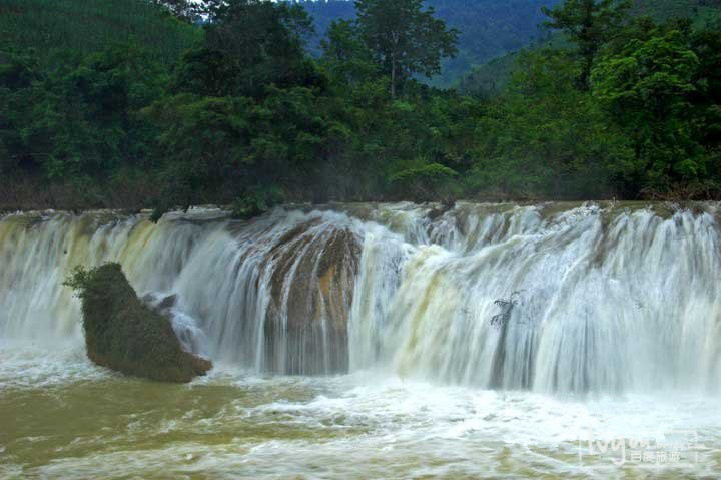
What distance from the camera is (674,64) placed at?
50.2ft

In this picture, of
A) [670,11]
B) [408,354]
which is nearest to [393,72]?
[408,354]

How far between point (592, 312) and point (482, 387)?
193cm

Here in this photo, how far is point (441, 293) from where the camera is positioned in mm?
12445

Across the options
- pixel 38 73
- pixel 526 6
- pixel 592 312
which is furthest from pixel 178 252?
pixel 526 6

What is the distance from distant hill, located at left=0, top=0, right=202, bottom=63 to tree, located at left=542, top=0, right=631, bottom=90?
25.2 meters

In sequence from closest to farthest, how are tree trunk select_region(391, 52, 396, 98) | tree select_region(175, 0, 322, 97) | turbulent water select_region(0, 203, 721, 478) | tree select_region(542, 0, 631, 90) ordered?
1. turbulent water select_region(0, 203, 721, 478)
2. tree select_region(175, 0, 322, 97)
3. tree select_region(542, 0, 631, 90)
4. tree trunk select_region(391, 52, 396, 98)

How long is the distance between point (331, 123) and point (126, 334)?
6.92 m

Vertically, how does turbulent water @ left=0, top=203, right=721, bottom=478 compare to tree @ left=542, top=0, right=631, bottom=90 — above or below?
below

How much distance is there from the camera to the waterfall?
10.7m

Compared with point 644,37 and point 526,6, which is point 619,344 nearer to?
point 644,37

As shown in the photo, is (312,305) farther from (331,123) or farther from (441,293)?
(331,123)

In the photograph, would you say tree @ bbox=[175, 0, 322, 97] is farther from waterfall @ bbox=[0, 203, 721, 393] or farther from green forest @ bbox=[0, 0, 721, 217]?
waterfall @ bbox=[0, 203, 721, 393]

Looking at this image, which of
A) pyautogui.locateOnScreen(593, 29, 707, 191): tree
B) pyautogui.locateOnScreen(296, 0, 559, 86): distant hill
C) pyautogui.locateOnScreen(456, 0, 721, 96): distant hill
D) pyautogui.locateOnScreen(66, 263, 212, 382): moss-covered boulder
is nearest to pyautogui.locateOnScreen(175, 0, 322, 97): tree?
pyautogui.locateOnScreen(66, 263, 212, 382): moss-covered boulder

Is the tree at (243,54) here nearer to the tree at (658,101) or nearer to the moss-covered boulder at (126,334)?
the moss-covered boulder at (126,334)
